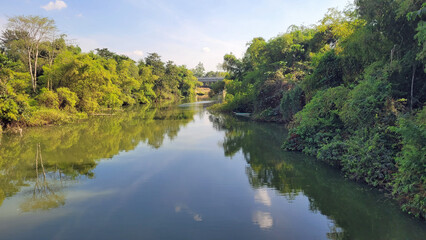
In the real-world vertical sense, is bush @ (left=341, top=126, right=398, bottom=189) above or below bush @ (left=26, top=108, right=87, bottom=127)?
below

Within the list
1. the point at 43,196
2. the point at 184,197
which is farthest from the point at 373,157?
the point at 43,196

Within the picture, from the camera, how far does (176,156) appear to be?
35.6 ft

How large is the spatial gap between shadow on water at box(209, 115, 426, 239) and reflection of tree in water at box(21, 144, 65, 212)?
4886mm

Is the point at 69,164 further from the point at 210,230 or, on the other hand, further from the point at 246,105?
the point at 246,105

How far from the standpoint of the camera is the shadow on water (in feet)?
16.1

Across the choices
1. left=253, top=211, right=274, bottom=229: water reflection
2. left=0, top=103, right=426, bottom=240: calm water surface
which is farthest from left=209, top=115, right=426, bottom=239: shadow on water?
left=253, top=211, right=274, bottom=229: water reflection

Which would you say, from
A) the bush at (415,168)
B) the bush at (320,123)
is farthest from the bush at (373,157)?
the bush at (320,123)

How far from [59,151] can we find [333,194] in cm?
1045

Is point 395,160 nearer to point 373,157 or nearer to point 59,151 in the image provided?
point 373,157

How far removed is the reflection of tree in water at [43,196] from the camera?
610 centimetres

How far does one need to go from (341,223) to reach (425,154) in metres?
1.90

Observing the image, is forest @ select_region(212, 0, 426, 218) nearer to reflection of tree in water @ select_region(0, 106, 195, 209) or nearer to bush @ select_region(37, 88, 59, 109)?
reflection of tree in water @ select_region(0, 106, 195, 209)

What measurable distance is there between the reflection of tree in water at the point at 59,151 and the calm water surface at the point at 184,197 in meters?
0.05

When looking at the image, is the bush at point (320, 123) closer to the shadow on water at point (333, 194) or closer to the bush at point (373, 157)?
the shadow on water at point (333, 194)
